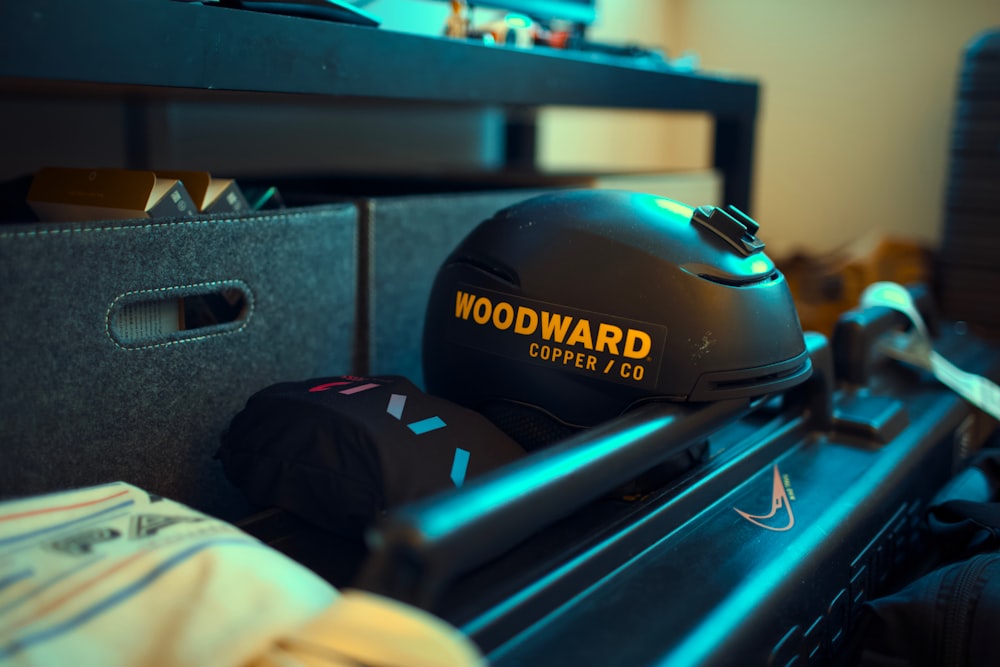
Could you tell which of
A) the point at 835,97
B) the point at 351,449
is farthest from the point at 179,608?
the point at 835,97

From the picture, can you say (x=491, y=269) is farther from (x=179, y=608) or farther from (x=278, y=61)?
(x=179, y=608)

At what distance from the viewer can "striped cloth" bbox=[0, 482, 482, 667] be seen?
350 millimetres

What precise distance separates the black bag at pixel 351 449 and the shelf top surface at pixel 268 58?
0.73 ft

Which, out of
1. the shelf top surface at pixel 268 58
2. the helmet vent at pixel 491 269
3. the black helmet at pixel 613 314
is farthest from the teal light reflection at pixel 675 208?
the shelf top surface at pixel 268 58

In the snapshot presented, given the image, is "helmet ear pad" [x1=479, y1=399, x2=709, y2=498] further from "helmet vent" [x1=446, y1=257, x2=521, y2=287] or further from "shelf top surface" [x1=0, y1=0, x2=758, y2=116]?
"shelf top surface" [x1=0, y1=0, x2=758, y2=116]

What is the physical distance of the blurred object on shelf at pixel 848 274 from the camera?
1544 millimetres

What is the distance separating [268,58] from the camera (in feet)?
1.99

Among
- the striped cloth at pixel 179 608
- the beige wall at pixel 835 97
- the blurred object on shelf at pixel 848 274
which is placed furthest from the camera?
the beige wall at pixel 835 97

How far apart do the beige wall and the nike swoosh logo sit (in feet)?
4.70

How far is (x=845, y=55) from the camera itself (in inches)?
78.4

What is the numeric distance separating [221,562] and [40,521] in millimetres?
107

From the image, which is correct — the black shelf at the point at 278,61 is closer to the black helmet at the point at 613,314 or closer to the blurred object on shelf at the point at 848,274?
the black helmet at the point at 613,314

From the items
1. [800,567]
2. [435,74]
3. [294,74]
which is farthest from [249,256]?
[800,567]

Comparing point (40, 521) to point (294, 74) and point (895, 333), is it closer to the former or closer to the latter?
point (294, 74)
